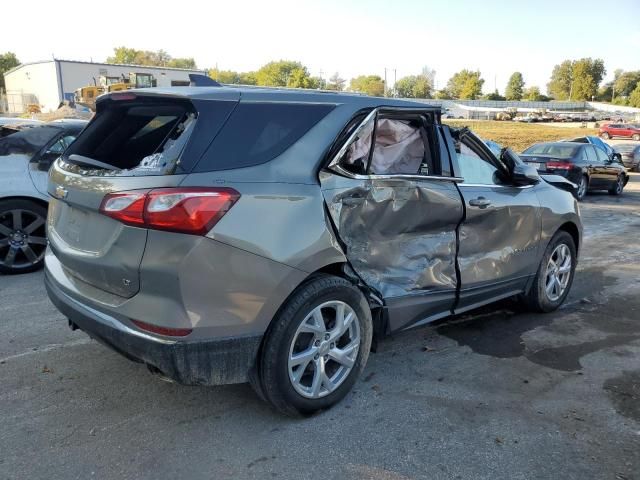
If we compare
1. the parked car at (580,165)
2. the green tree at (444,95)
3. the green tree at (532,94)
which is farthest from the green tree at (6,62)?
the green tree at (532,94)

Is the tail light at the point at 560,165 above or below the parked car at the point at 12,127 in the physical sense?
below

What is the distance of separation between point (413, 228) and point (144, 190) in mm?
1842

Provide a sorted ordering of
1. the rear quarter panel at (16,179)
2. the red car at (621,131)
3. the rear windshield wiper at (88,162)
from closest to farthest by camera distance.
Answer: the rear windshield wiper at (88,162), the rear quarter panel at (16,179), the red car at (621,131)

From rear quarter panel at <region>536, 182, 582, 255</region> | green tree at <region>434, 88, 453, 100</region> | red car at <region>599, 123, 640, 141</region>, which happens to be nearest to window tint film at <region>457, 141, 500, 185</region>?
rear quarter panel at <region>536, 182, 582, 255</region>

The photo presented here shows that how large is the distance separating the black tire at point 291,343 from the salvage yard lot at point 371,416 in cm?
12

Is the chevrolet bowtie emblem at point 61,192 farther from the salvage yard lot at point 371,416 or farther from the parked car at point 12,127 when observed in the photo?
the parked car at point 12,127

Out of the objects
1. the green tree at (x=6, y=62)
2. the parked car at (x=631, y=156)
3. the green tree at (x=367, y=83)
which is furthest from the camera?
the green tree at (x=367, y=83)

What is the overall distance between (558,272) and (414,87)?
145990 mm

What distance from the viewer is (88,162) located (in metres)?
3.34

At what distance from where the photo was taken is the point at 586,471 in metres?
2.87

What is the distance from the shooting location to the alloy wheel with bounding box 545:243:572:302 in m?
5.21

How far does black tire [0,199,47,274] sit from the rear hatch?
2.87 metres

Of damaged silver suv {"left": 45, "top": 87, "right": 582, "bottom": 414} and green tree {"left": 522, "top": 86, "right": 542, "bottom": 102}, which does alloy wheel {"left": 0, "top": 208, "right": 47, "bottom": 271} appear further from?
green tree {"left": 522, "top": 86, "right": 542, "bottom": 102}

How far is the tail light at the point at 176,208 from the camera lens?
8.86ft
